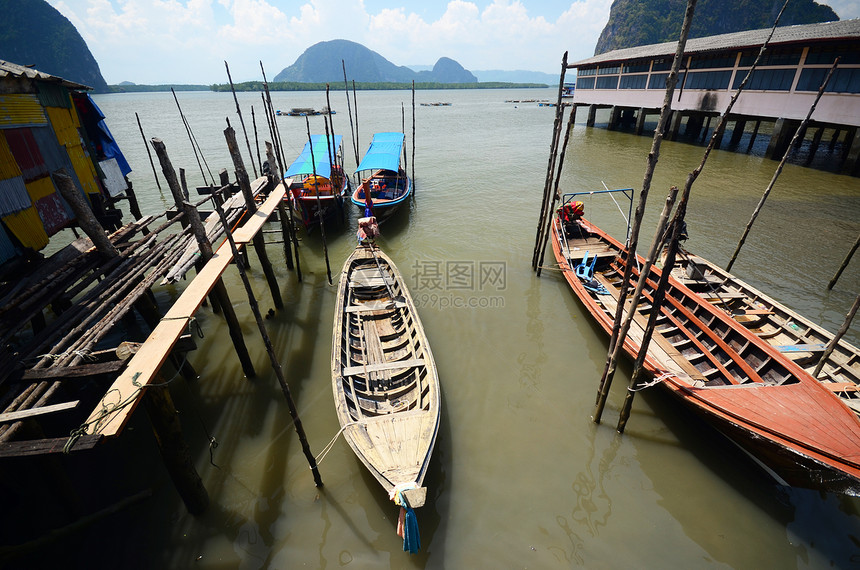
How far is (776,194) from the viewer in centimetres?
1845

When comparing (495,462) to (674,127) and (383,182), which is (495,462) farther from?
(674,127)

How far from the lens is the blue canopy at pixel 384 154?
54.1 ft

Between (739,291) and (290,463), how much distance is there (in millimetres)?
11264

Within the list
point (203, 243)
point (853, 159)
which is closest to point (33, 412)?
point (203, 243)

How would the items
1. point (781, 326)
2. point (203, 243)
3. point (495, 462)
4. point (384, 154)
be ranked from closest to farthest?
point (495, 462)
point (203, 243)
point (781, 326)
point (384, 154)

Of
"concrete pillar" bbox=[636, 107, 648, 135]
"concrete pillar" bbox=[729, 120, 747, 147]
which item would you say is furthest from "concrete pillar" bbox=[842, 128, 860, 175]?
"concrete pillar" bbox=[636, 107, 648, 135]

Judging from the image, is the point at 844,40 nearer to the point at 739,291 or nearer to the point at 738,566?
the point at 739,291

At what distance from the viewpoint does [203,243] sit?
22.1 feet

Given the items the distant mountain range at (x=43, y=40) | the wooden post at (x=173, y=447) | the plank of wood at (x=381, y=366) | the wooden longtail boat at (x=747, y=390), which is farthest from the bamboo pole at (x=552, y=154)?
the distant mountain range at (x=43, y=40)

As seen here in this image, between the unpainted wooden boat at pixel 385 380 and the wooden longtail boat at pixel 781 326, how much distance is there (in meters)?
6.75

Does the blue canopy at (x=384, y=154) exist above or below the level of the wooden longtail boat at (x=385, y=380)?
above

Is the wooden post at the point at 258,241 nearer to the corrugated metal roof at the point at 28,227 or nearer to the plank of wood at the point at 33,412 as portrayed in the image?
the corrugated metal roof at the point at 28,227

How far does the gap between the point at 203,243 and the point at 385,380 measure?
441cm

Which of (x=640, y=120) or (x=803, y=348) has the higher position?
(x=640, y=120)
